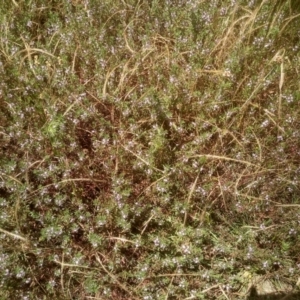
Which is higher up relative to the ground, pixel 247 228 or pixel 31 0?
pixel 31 0

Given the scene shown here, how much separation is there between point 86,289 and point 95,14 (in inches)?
69.0

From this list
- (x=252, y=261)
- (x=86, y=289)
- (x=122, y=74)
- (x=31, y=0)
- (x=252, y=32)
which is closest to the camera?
(x=86, y=289)

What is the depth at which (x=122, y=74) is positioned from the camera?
2.38 meters

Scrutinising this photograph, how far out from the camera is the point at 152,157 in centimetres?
218

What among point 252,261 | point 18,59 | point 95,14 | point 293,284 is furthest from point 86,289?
point 95,14

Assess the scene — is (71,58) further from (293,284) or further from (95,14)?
(293,284)

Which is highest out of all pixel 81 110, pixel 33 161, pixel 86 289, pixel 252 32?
pixel 252 32

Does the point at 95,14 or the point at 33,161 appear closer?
the point at 33,161

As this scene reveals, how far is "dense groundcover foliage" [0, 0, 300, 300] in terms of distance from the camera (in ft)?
6.95

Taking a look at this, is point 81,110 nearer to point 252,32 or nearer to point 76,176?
point 76,176

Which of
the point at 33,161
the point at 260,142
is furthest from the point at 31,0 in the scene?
the point at 260,142

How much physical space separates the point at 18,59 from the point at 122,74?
0.66 m

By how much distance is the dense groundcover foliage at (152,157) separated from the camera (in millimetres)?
2117

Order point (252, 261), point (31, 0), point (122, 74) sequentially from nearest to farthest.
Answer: point (252, 261)
point (122, 74)
point (31, 0)
